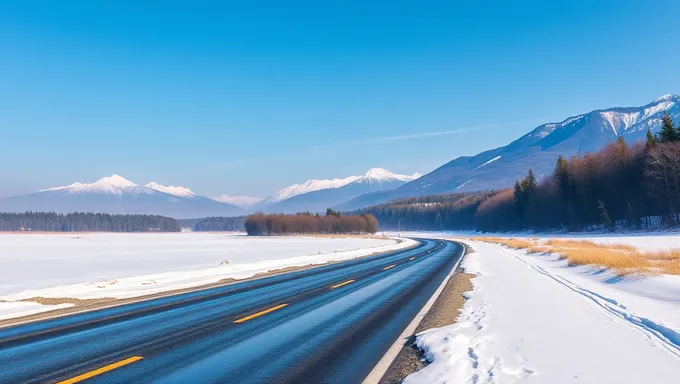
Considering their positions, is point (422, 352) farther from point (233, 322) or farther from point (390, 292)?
point (390, 292)

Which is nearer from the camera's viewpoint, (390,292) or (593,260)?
(390,292)

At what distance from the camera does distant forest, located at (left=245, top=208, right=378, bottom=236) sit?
174 m

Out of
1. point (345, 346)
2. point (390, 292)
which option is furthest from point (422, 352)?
point (390, 292)

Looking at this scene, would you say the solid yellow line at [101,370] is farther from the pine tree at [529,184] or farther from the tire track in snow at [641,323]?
the pine tree at [529,184]

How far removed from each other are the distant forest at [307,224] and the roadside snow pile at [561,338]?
6342 inches

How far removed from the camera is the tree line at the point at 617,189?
64562 mm

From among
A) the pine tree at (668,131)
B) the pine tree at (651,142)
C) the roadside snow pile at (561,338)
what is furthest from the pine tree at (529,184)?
the roadside snow pile at (561,338)

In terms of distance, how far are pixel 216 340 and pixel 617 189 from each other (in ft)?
274

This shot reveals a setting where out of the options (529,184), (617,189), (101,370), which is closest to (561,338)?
(101,370)

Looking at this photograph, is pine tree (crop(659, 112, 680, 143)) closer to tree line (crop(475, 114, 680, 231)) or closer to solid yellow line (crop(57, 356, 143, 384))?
tree line (crop(475, 114, 680, 231))

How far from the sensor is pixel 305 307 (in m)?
11.9

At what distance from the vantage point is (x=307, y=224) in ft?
583

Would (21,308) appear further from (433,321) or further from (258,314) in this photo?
(433,321)

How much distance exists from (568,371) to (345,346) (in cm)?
335
